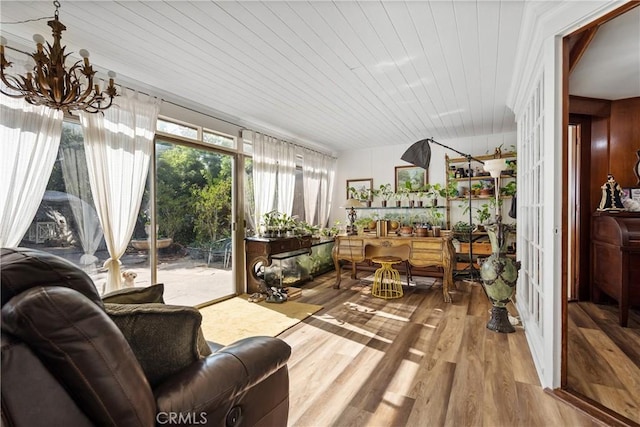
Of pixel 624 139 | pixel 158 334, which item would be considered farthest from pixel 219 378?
pixel 624 139

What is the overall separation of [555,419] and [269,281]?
3283 mm

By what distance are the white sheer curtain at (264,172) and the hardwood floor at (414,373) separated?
6.16 feet

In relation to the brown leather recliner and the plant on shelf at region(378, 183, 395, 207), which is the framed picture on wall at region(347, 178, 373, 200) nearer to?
the plant on shelf at region(378, 183, 395, 207)

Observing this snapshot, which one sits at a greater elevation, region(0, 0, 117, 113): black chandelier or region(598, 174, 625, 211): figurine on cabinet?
region(0, 0, 117, 113): black chandelier

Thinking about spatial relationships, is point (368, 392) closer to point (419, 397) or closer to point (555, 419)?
point (419, 397)

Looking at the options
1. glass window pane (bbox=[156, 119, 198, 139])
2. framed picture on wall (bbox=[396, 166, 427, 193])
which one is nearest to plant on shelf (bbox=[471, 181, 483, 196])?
framed picture on wall (bbox=[396, 166, 427, 193])

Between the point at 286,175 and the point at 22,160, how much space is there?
3.22 metres

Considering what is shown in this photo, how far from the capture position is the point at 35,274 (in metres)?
0.80

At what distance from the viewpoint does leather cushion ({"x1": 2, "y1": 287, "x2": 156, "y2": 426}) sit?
2.34ft

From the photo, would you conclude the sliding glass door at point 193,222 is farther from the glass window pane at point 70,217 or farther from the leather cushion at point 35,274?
the leather cushion at point 35,274

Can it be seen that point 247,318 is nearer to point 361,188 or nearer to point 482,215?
point 361,188

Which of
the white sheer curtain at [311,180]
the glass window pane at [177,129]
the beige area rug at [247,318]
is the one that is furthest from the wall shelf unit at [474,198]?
the glass window pane at [177,129]

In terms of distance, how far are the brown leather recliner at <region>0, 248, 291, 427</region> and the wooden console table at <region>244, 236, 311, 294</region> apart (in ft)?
10.3

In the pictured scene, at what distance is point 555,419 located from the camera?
166 cm
